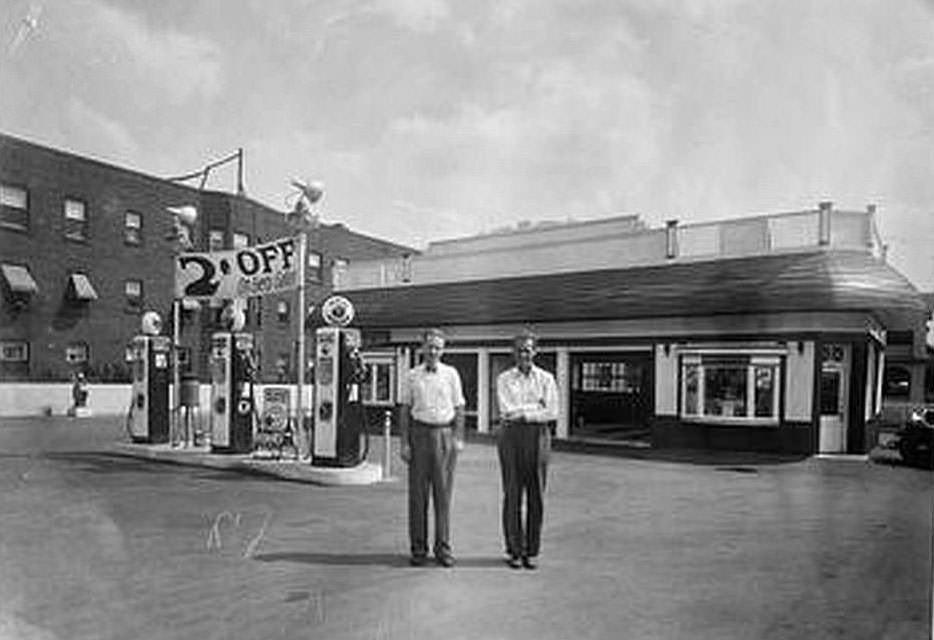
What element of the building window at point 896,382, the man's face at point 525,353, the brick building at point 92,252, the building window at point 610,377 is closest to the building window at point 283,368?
the brick building at point 92,252

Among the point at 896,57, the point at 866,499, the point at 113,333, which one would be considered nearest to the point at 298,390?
the point at 113,333

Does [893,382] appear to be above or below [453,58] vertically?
below

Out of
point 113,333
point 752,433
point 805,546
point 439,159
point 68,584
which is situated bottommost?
point 68,584

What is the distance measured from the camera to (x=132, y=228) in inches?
91.3

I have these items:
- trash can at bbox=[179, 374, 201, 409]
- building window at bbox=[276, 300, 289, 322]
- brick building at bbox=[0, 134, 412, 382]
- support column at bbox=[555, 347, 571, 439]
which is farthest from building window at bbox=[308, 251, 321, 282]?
trash can at bbox=[179, 374, 201, 409]

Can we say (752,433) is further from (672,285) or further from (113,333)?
(113,333)

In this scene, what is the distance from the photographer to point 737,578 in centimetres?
217

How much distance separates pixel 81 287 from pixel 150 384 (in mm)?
327

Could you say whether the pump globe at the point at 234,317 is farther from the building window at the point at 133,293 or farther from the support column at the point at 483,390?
the support column at the point at 483,390

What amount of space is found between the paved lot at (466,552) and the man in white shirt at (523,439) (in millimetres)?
38

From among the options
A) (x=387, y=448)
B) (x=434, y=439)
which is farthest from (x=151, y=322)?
(x=434, y=439)

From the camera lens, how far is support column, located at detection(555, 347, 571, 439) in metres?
1.98

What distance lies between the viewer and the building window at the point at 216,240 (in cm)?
233

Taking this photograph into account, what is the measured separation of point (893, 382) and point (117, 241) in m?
1.87
